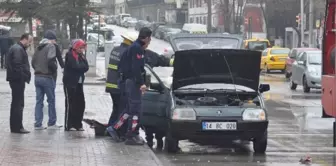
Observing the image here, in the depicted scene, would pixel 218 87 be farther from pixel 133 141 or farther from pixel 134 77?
pixel 133 141

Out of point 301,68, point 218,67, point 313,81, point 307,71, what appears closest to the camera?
point 218,67

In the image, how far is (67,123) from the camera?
13.8m

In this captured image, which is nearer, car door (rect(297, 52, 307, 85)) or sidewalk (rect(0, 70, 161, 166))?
sidewalk (rect(0, 70, 161, 166))

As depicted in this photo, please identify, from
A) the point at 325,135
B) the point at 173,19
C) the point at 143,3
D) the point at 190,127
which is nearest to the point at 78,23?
the point at 325,135

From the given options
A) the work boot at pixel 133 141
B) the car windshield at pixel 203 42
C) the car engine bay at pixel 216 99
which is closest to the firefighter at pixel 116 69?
the work boot at pixel 133 141

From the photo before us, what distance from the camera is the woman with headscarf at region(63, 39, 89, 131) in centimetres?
1361

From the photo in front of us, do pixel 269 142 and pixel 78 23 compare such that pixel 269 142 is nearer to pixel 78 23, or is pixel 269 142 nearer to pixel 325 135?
pixel 325 135

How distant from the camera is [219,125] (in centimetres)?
1242

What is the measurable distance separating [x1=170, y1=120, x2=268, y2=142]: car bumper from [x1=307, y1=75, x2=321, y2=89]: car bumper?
1553 cm

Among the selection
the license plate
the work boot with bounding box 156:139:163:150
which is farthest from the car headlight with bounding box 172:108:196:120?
the work boot with bounding box 156:139:163:150

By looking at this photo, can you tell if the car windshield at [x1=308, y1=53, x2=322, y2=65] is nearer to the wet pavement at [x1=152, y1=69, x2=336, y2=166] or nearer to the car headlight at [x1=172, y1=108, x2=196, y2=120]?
the wet pavement at [x1=152, y1=69, x2=336, y2=166]

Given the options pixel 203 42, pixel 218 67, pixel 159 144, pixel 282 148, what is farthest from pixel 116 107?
pixel 203 42

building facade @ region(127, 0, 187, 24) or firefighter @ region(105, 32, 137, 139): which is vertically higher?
firefighter @ region(105, 32, 137, 139)

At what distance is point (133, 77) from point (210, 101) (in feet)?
4.46
